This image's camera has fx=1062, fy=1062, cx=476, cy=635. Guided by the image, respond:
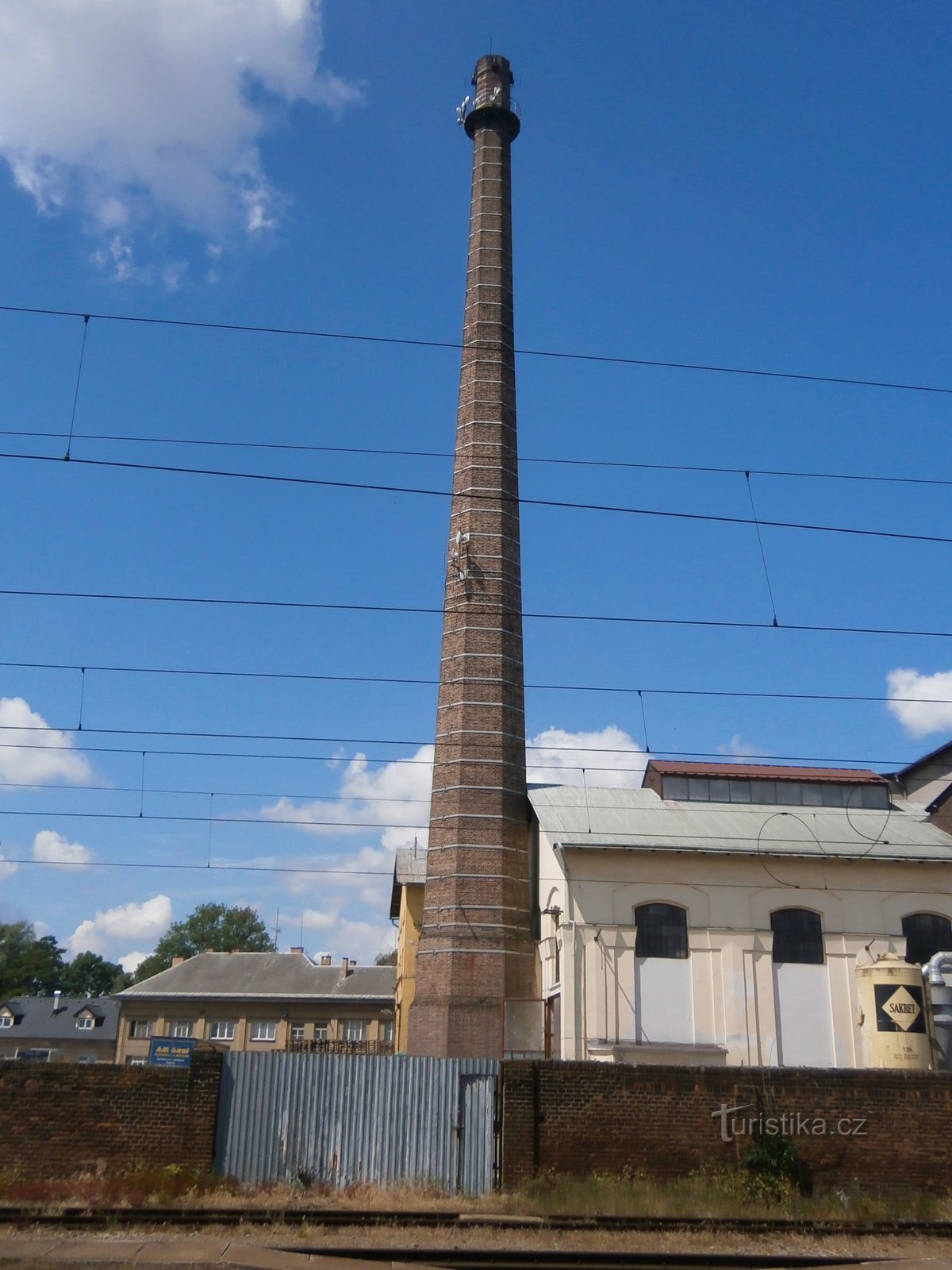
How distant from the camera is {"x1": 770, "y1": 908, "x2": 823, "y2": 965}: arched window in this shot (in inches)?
931

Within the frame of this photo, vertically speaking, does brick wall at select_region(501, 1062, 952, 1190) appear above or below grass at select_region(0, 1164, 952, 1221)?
above

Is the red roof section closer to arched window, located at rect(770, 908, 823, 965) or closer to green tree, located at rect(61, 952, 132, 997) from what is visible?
arched window, located at rect(770, 908, 823, 965)

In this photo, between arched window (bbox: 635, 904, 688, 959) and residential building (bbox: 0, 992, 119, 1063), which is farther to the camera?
residential building (bbox: 0, 992, 119, 1063)

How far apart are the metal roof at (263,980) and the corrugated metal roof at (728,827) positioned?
87.4ft

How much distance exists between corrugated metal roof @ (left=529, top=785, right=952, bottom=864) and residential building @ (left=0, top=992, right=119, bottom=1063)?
40.6m

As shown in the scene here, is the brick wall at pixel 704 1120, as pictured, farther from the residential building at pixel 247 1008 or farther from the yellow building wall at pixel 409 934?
the residential building at pixel 247 1008

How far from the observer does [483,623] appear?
2809 cm

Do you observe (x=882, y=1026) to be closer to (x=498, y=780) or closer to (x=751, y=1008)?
(x=751, y=1008)

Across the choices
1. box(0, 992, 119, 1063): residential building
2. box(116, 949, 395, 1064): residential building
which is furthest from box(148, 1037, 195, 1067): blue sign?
box(0, 992, 119, 1063): residential building

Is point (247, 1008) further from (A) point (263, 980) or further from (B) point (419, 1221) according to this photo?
(B) point (419, 1221)

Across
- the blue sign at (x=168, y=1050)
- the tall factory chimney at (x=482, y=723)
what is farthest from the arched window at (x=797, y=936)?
the blue sign at (x=168, y=1050)

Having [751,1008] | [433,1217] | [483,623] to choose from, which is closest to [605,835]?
[751,1008]

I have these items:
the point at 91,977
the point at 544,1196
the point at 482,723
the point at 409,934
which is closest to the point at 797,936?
the point at 482,723

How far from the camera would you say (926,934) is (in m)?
24.3
